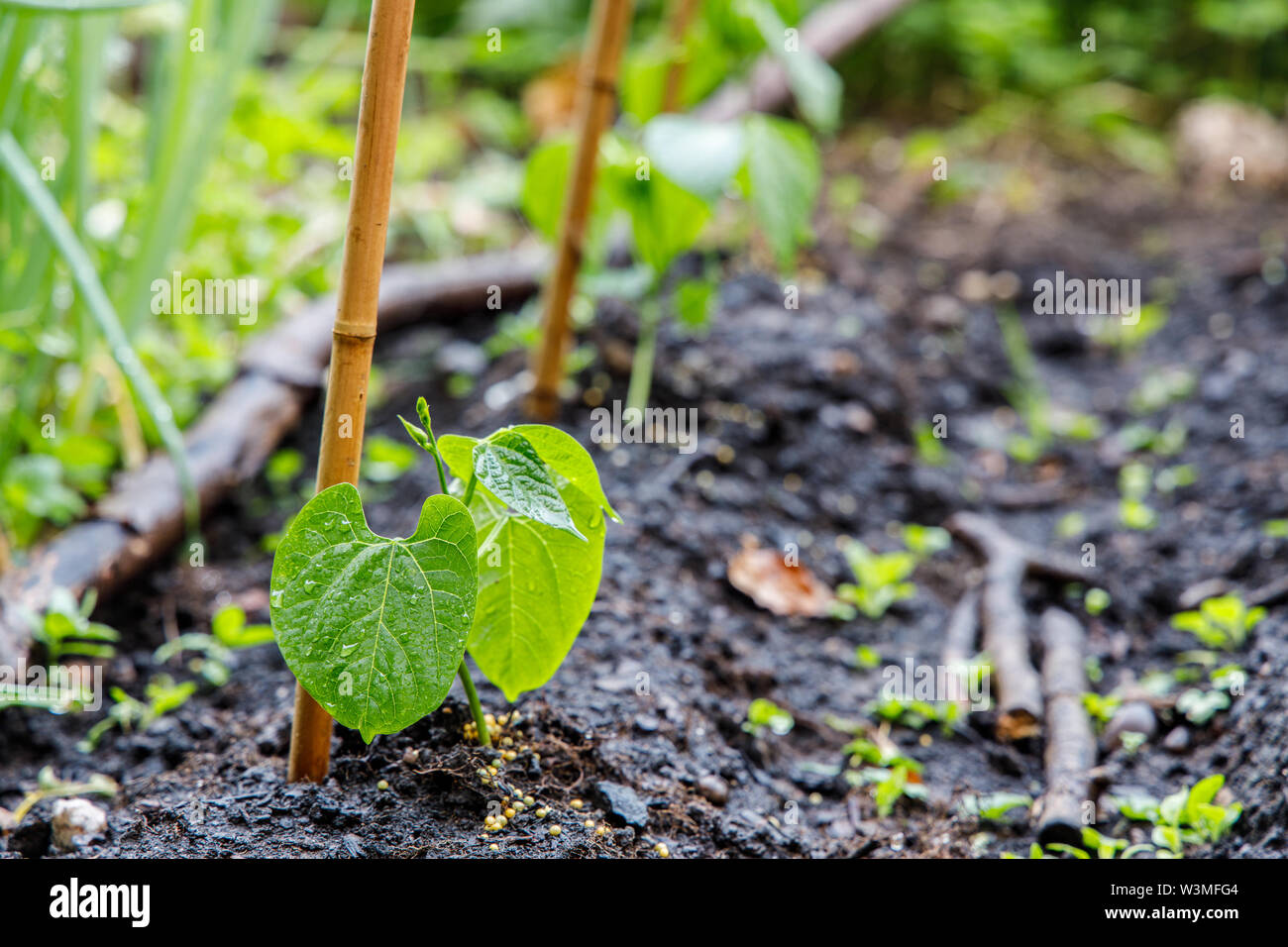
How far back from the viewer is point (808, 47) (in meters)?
3.14

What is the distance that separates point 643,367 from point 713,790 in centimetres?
92

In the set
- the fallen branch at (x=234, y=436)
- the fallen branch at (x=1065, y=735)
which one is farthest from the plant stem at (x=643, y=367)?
the fallen branch at (x=1065, y=735)

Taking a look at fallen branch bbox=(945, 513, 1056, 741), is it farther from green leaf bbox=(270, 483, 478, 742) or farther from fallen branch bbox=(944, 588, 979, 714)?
green leaf bbox=(270, 483, 478, 742)

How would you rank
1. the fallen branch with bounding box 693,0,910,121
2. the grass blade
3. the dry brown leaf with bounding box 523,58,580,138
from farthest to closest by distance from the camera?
the dry brown leaf with bounding box 523,58,580,138 < the fallen branch with bounding box 693,0,910,121 < the grass blade

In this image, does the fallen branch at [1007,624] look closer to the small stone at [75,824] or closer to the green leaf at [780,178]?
the green leaf at [780,178]

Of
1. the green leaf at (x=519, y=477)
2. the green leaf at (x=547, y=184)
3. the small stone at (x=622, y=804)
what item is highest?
the green leaf at (x=547, y=184)

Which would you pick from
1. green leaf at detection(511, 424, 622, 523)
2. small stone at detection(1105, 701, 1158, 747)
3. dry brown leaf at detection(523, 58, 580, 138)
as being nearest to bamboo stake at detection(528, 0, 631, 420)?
green leaf at detection(511, 424, 622, 523)

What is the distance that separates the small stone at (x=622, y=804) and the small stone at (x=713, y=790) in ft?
0.32

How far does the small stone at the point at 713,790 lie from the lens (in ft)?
3.49

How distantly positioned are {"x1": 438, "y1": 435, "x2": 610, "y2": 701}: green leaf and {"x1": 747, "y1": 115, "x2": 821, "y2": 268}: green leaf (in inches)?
30.8

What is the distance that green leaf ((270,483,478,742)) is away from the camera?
0.77 m
